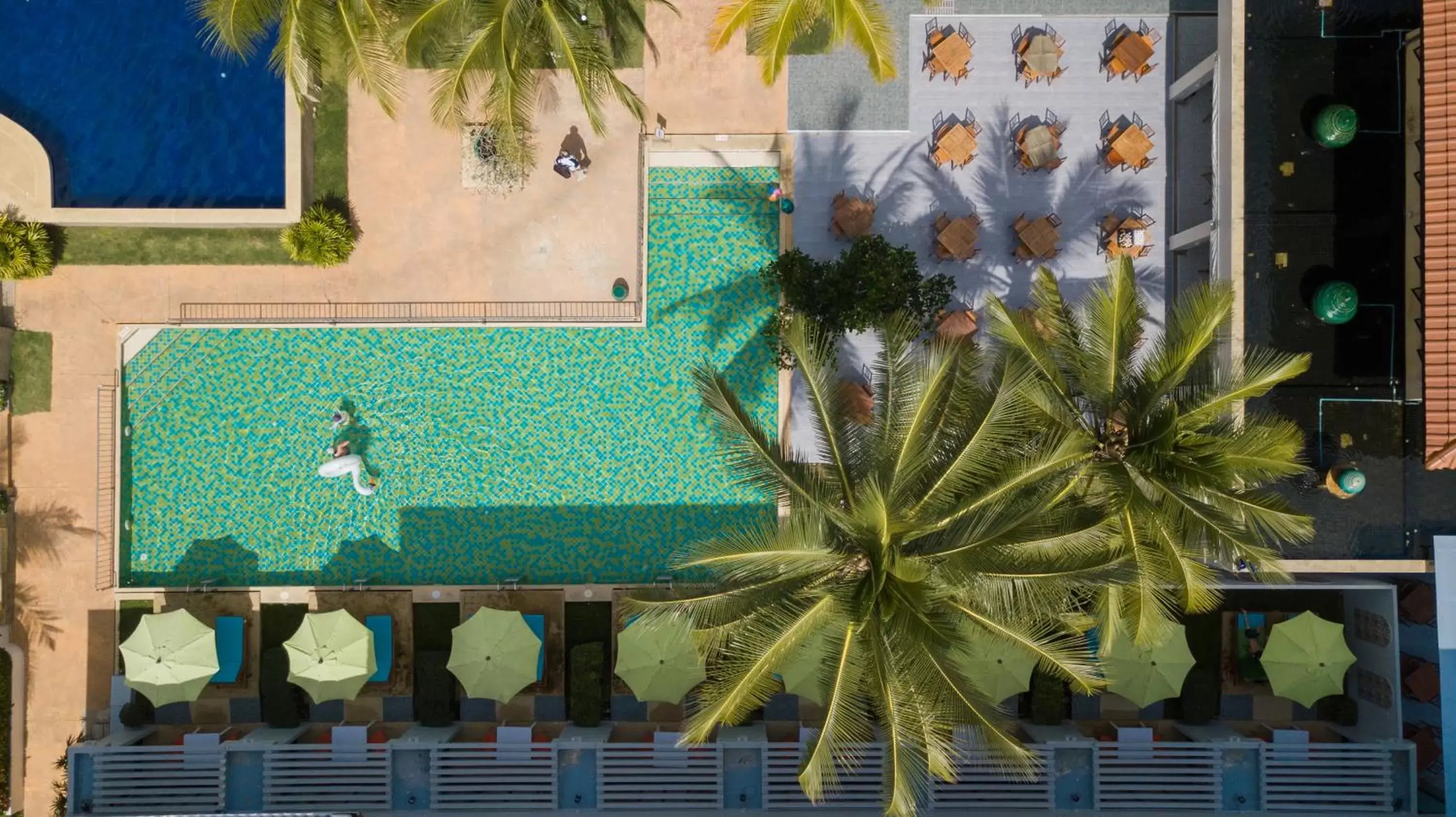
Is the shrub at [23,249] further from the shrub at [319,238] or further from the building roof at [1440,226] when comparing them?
the building roof at [1440,226]

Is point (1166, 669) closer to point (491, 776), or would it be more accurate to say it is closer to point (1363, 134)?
point (1363, 134)

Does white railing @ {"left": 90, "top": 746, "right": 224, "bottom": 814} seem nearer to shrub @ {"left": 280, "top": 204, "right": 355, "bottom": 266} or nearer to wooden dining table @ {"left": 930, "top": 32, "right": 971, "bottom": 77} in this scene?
shrub @ {"left": 280, "top": 204, "right": 355, "bottom": 266}

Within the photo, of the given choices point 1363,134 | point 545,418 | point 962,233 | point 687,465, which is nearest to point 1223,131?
point 1363,134

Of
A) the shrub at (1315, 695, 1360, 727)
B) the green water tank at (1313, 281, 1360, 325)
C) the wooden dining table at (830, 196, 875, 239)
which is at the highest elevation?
the wooden dining table at (830, 196, 875, 239)

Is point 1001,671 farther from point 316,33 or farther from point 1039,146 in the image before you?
point 316,33

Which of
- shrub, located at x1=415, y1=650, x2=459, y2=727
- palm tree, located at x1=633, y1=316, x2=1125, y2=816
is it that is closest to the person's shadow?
palm tree, located at x1=633, y1=316, x2=1125, y2=816

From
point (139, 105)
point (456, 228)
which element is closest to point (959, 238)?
point (456, 228)
